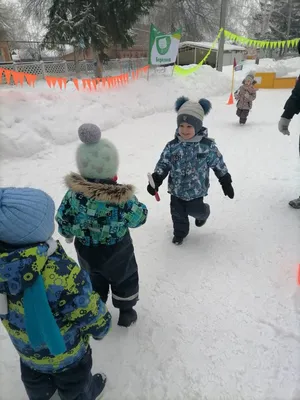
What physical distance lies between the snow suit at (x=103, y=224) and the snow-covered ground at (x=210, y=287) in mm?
500

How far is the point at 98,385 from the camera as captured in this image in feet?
6.10

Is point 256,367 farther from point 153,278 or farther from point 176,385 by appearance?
point 153,278

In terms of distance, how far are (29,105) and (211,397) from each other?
7392 mm

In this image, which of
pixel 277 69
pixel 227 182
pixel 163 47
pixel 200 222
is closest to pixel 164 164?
pixel 227 182

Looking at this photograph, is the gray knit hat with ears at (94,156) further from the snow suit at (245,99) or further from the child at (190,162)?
the snow suit at (245,99)

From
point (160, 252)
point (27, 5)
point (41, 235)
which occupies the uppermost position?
point (27, 5)

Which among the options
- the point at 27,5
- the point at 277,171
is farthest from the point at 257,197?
the point at 27,5

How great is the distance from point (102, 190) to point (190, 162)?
4.50 feet

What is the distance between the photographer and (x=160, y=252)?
3.24m

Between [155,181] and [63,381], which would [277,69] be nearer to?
[155,181]

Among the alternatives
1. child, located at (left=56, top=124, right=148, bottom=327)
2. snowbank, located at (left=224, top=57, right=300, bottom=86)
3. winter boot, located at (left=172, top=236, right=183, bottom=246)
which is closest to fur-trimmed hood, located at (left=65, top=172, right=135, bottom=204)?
child, located at (left=56, top=124, right=148, bottom=327)

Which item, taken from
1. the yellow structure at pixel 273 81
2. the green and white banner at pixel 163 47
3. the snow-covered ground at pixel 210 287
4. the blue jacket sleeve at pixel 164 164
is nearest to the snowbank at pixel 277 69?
the yellow structure at pixel 273 81

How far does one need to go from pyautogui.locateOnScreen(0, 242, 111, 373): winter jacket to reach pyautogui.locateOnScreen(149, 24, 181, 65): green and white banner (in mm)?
11595

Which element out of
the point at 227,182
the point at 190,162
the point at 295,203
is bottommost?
the point at 295,203
